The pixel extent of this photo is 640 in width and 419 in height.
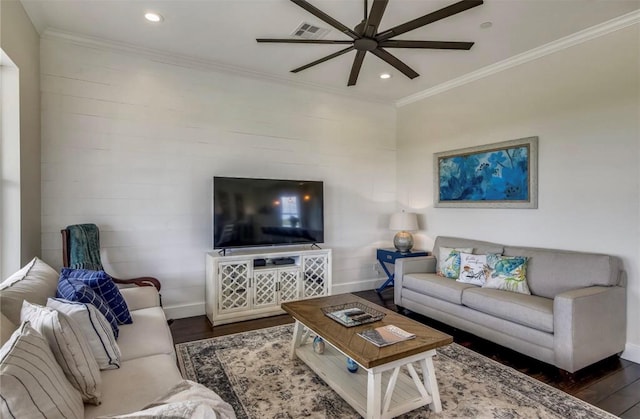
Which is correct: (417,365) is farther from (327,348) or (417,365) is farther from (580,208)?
(580,208)

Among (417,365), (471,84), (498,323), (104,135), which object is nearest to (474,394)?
(417,365)

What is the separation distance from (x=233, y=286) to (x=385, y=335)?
2061mm

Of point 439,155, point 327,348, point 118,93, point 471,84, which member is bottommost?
point 327,348

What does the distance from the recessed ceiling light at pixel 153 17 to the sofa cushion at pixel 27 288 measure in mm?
2117

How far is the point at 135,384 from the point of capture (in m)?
1.52

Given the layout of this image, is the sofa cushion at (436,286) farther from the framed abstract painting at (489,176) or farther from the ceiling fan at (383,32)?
the ceiling fan at (383,32)

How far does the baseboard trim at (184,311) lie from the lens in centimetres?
366

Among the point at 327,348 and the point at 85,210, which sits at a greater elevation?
the point at 85,210

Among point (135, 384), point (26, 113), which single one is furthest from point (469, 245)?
point (26, 113)

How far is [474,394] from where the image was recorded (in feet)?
7.39

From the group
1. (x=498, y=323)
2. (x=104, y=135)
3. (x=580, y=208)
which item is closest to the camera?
(x=498, y=323)

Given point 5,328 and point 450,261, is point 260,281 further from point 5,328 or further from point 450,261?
point 5,328

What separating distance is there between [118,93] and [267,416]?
3.28 meters

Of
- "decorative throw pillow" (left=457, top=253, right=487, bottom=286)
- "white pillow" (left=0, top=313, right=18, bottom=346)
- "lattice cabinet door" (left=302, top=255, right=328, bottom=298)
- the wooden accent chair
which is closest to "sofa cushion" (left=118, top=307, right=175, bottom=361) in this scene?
"white pillow" (left=0, top=313, right=18, bottom=346)
